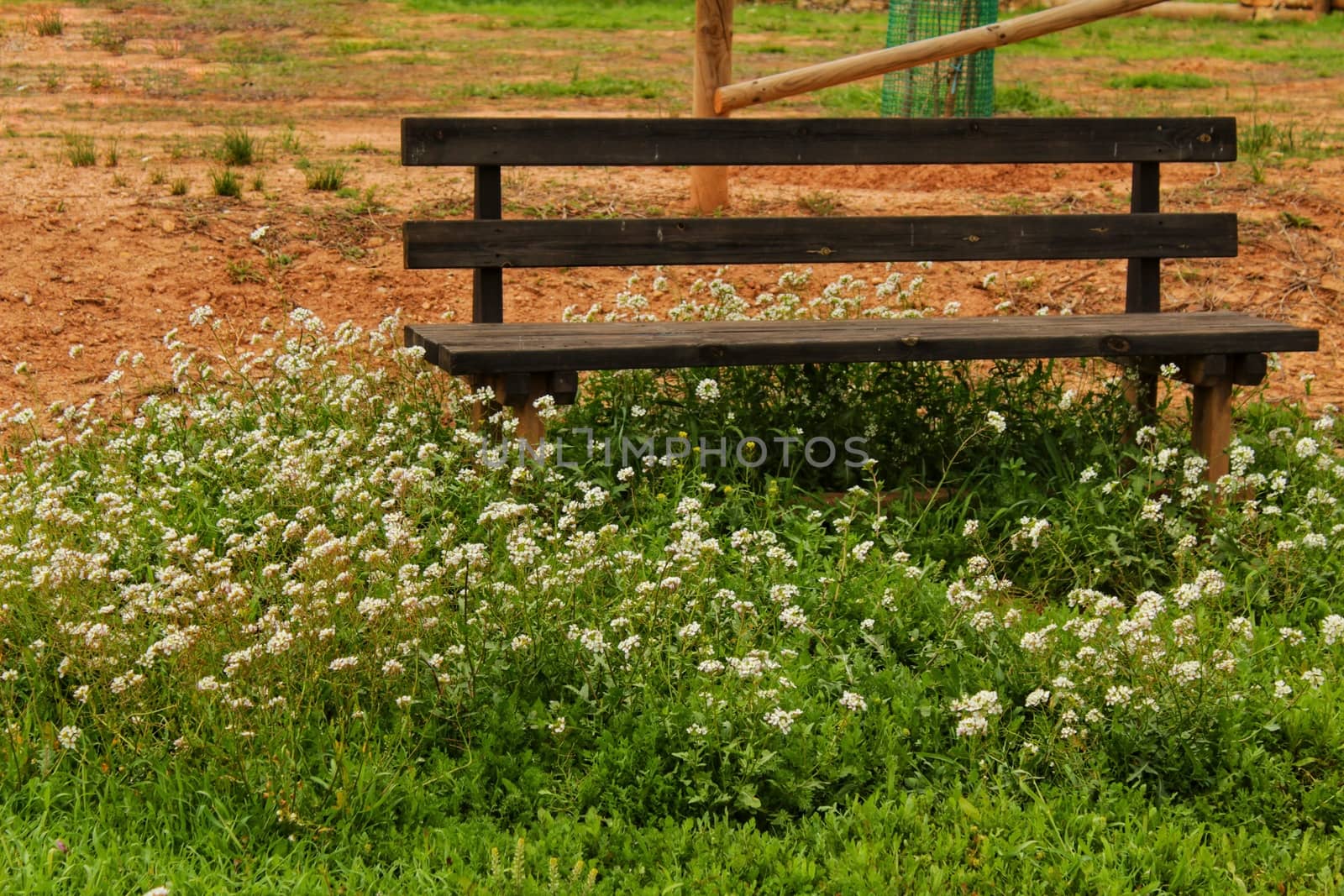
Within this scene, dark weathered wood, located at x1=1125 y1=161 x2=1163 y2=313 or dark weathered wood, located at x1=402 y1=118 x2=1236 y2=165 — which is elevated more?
dark weathered wood, located at x1=402 y1=118 x2=1236 y2=165

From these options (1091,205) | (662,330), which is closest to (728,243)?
(662,330)

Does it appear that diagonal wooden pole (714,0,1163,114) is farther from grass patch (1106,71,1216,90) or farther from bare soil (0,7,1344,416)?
grass patch (1106,71,1216,90)

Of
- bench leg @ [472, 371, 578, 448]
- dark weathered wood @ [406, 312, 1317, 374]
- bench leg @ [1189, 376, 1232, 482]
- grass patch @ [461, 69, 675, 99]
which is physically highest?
grass patch @ [461, 69, 675, 99]

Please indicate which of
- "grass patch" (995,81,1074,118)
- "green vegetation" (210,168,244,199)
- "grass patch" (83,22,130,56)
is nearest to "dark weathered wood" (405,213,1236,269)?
"green vegetation" (210,168,244,199)

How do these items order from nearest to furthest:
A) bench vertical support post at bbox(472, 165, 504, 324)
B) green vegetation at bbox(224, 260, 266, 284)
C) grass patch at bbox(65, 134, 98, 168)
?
bench vertical support post at bbox(472, 165, 504, 324) → green vegetation at bbox(224, 260, 266, 284) → grass patch at bbox(65, 134, 98, 168)

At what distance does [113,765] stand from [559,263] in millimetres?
2380

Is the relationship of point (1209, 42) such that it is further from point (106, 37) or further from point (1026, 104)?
point (106, 37)

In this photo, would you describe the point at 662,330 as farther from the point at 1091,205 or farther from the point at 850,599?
the point at 1091,205

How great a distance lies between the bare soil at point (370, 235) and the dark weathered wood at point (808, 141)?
1576 mm

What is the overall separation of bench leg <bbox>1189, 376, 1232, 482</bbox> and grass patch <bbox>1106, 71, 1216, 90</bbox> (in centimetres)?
1117

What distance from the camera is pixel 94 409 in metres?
5.93

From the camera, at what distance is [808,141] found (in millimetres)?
5461

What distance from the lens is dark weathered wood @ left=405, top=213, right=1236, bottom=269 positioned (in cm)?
512

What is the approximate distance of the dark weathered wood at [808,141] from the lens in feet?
16.8
